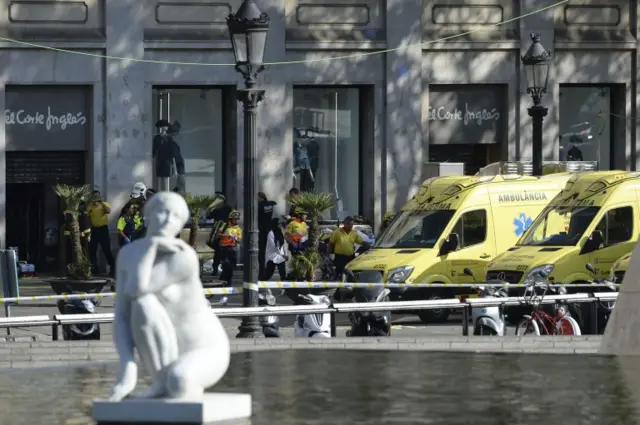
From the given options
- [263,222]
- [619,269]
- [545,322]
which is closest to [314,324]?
[545,322]

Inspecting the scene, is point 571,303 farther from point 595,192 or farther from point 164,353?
point 164,353

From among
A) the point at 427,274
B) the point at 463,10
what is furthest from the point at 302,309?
the point at 463,10

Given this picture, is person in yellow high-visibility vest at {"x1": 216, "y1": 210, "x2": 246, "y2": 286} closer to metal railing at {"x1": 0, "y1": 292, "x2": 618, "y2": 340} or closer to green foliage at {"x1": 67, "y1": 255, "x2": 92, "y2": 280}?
green foliage at {"x1": 67, "y1": 255, "x2": 92, "y2": 280}

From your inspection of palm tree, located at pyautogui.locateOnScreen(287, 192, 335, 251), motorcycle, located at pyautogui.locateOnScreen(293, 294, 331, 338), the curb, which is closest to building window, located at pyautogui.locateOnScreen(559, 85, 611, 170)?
palm tree, located at pyautogui.locateOnScreen(287, 192, 335, 251)

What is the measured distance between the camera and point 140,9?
124 ft

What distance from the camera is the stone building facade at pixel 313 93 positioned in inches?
1474

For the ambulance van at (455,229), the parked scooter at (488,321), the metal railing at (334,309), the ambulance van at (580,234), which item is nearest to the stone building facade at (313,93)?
the ambulance van at (455,229)

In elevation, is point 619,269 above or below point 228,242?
below

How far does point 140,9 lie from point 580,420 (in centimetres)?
2741

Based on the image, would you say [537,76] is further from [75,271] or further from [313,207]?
[75,271]

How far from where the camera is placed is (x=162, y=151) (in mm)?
38969

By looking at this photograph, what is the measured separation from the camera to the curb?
57.5 feet

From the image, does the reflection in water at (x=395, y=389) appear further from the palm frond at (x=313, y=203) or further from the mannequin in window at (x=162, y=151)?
the mannequin in window at (x=162, y=151)

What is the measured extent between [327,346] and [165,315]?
7.68m
